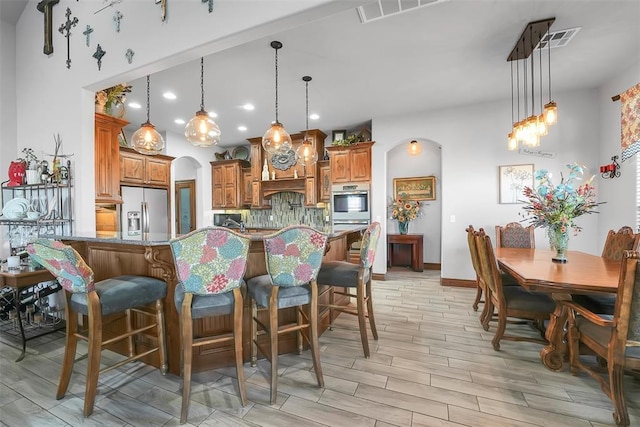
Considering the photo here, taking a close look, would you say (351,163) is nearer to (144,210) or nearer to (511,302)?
(511,302)

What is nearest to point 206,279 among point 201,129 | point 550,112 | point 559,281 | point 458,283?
point 201,129

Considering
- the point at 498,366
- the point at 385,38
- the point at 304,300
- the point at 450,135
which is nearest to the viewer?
the point at 304,300

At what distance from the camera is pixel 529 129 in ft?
8.95

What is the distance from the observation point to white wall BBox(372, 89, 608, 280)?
154 inches

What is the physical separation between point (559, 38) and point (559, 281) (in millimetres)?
2412

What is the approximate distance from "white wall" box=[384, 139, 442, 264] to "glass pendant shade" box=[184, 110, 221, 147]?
159 inches

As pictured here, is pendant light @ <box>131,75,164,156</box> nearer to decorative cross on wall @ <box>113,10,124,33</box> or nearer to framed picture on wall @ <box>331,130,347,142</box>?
decorative cross on wall @ <box>113,10,124,33</box>

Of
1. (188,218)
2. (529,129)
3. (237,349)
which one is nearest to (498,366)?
(237,349)

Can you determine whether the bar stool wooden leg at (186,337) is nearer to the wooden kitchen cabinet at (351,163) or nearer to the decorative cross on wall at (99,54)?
the decorative cross on wall at (99,54)

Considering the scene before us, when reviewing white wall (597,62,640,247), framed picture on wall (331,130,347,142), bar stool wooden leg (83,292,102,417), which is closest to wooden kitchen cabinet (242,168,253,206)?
framed picture on wall (331,130,347,142)

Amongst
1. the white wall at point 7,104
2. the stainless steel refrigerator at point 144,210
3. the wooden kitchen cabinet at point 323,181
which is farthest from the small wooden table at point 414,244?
the white wall at point 7,104

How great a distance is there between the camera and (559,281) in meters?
1.86

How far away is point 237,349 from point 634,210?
174 inches

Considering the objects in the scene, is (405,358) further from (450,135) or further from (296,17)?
(450,135)
